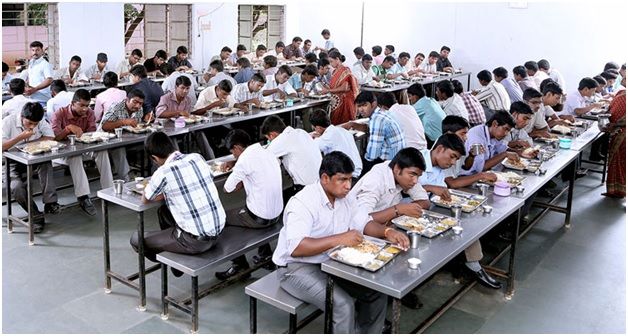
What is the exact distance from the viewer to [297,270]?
11.5 ft

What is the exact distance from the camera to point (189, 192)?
3896 mm

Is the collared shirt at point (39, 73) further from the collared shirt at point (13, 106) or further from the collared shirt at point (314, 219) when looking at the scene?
the collared shirt at point (314, 219)

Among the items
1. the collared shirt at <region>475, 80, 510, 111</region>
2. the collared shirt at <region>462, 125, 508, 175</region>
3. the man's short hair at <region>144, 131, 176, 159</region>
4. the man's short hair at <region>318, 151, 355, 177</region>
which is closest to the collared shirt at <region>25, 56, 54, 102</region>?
the man's short hair at <region>144, 131, 176, 159</region>

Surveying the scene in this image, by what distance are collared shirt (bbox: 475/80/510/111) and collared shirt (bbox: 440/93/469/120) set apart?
0.94 m

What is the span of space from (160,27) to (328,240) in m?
10.5

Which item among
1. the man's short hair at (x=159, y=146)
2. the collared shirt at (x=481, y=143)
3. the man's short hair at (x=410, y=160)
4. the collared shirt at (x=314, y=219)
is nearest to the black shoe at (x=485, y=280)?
the collared shirt at (x=481, y=143)

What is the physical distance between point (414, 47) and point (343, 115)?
6.20m

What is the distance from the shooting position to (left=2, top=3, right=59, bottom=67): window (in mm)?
10234

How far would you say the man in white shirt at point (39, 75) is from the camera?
8.58m

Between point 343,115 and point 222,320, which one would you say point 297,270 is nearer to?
point 222,320

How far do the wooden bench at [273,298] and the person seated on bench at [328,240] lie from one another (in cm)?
4

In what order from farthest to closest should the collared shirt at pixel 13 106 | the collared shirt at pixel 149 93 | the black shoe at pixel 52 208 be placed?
1. the collared shirt at pixel 149 93
2. the collared shirt at pixel 13 106
3. the black shoe at pixel 52 208

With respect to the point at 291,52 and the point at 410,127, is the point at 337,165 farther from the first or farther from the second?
the point at 291,52

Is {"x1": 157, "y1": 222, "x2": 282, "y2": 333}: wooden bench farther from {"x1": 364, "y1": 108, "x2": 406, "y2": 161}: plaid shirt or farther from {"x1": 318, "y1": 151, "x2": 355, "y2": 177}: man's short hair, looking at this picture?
{"x1": 364, "y1": 108, "x2": 406, "y2": 161}: plaid shirt
